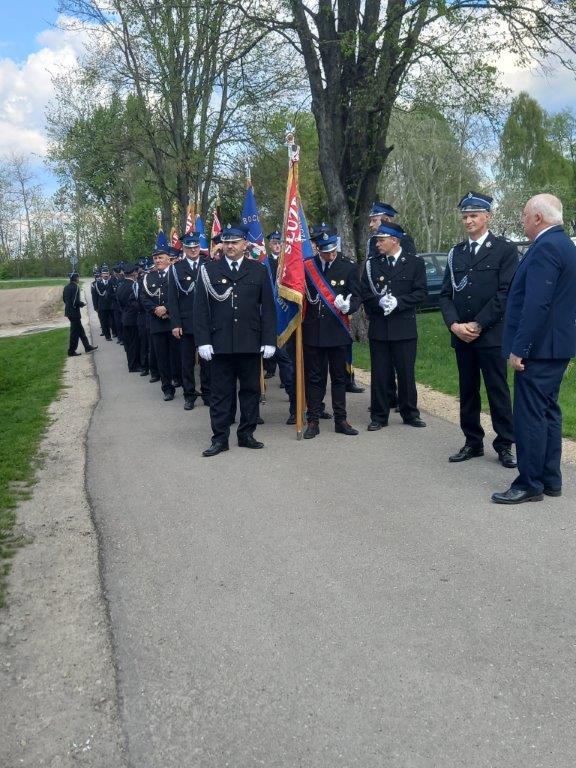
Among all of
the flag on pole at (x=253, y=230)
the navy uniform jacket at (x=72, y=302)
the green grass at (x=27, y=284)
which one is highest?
the flag on pole at (x=253, y=230)

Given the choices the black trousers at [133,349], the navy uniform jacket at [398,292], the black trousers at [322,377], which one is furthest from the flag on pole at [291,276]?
the black trousers at [133,349]

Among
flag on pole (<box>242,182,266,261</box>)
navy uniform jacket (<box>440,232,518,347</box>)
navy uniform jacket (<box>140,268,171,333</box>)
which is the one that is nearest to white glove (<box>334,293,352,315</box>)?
navy uniform jacket (<box>440,232,518,347</box>)

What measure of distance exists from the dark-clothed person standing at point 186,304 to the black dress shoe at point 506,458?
493 centimetres

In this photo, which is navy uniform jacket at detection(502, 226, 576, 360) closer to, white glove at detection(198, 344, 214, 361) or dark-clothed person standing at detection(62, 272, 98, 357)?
white glove at detection(198, 344, 214, 361)

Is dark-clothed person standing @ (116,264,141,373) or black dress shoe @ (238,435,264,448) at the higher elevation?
dark-clothed person standing @ (116,264,141,373)

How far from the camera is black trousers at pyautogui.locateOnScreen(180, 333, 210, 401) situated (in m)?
10.2

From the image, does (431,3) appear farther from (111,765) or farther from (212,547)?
(111,765)

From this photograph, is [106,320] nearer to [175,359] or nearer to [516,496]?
[175,359]

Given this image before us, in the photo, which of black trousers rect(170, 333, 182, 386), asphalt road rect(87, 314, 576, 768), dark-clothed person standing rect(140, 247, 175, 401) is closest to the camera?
asphalt road rect(87, 314, 576, 768)

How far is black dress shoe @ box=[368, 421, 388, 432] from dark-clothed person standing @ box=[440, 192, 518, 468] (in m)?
1.36

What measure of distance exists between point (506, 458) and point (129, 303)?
1033cm

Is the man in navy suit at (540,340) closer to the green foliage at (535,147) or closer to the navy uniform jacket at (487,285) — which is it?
the navy uniform jacket at (487,285)

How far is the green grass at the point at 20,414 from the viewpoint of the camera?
586 centimetres

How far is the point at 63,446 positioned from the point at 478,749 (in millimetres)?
6259
